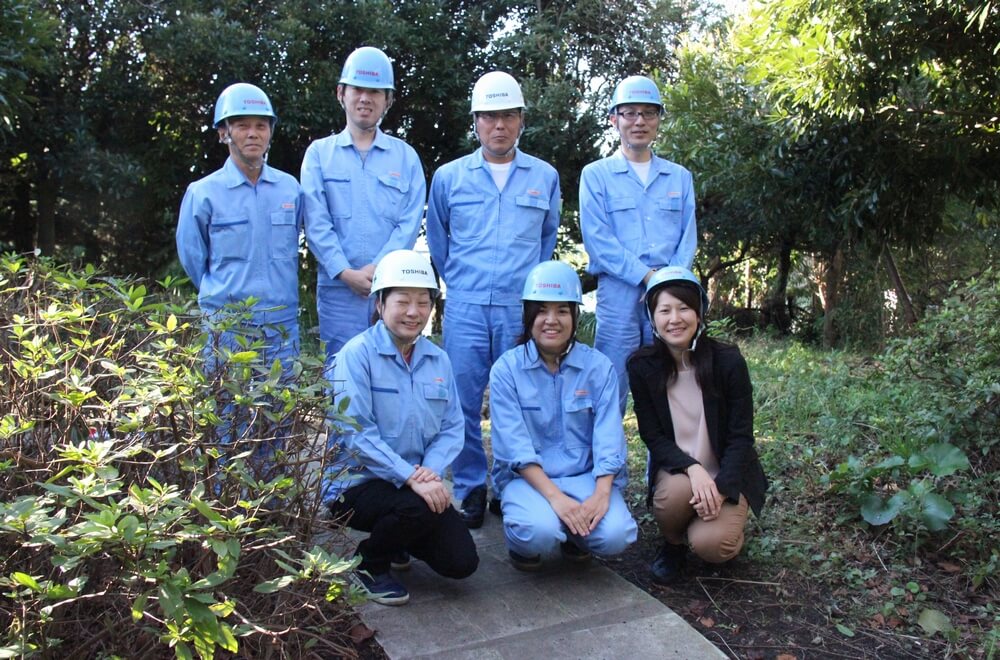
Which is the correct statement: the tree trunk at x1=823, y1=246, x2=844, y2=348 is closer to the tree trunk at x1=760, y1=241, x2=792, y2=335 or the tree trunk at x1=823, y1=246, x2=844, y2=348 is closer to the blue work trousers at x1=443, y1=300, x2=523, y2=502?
the tree trunk at x1=760, y1=241, x2=792, y2=335

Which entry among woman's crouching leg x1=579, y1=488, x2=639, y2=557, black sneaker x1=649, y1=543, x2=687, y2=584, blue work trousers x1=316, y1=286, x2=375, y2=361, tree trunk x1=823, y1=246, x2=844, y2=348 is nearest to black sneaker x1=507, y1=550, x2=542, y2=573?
woman's crouching leg x1=579, y1=488, x2=639, y2=557

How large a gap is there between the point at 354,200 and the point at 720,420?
1.90 m

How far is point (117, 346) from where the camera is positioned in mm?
2656

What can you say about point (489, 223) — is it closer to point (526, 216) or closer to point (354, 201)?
point (526, 216)

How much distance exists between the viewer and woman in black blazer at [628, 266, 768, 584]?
3.37 meters

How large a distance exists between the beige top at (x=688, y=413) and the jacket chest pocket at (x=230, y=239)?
6.38 ft

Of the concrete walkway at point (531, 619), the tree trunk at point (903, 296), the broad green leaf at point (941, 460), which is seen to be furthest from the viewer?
the tree trunk at point (903, 296)

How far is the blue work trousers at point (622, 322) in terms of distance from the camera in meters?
4.12

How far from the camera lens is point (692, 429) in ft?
11.7

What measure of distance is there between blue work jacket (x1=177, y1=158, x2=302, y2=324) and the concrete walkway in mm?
1407

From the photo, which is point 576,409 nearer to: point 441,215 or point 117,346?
point 441,215

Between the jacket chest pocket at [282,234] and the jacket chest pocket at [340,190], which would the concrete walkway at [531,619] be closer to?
the jacket chest pocket at [282,234]

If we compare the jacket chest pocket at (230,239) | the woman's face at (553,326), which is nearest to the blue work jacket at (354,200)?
the jacket chest pocket at (230,239)

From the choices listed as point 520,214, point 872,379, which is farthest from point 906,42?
point 520,214
